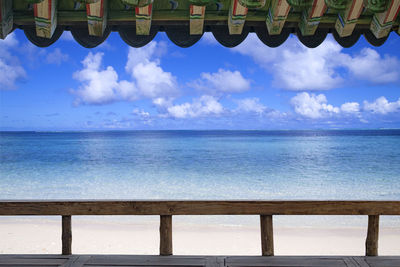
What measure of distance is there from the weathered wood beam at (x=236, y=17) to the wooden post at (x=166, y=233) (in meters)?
0.99

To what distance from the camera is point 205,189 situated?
14.8m

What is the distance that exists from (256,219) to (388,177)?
11.0m

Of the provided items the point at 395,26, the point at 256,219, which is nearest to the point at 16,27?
the point at 395,26

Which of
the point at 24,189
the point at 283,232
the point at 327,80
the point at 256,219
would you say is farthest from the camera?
the point at 327,80

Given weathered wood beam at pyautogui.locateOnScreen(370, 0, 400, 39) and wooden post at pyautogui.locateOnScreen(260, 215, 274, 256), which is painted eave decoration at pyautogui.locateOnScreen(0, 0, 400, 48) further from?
wooden post at pyautogui.locateOnScreen(260, 215, 274, 256)

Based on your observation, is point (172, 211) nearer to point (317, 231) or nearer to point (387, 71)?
point (317, 231)

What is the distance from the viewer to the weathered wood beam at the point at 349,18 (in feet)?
5.18

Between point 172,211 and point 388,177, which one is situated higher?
point 388,177

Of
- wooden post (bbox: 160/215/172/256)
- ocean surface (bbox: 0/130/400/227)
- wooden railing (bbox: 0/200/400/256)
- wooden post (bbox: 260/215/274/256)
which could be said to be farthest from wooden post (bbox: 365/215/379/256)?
ocean surface (bbox: 0/130/400/227)

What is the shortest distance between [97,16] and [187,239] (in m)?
5.95

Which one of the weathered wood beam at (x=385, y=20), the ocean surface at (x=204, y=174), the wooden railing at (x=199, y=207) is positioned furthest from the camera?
the ocean surface at (x=204, y=174)

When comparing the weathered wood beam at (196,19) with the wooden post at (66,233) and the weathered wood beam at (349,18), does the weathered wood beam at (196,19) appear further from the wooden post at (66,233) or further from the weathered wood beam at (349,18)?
the wooden post at (66,233)


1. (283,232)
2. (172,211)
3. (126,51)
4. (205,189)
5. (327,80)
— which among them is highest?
(126,51)

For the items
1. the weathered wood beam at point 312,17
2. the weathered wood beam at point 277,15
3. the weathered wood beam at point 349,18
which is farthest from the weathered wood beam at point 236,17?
the weathered wood beam at point 349,18
